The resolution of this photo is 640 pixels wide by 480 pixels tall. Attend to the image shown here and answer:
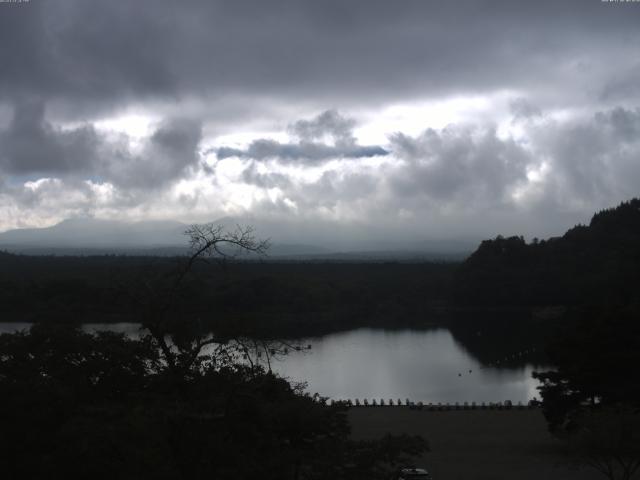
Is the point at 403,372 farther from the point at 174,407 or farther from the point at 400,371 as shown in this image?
the point at 174,407

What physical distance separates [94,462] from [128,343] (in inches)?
48.4

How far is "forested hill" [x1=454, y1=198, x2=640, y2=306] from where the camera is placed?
39656 mm

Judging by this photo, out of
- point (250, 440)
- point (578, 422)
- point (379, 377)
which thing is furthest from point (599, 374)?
point (379, 377)

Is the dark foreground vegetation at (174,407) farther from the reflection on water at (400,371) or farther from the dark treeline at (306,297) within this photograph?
the dark treeline at (306,297)

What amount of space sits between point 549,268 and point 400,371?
951 inches

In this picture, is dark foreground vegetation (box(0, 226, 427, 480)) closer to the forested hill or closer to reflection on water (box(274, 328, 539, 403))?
reflection on water (box(274, 328, 539, 403))

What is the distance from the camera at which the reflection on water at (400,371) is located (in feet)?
64.2

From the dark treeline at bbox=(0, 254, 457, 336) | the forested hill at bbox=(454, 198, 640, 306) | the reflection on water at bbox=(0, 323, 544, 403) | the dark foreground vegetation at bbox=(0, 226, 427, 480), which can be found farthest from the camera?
the forested hill at bbox=(454, 198, 640, 306)

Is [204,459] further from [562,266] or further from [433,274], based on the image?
[433,274]

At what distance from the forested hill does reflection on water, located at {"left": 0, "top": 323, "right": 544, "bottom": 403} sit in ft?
39.4

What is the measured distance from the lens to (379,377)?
2234 cm

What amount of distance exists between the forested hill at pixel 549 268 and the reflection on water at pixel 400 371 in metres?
12.0

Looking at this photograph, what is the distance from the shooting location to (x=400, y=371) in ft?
76.4

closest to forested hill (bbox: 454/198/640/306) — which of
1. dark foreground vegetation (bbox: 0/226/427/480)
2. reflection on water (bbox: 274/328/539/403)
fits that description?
reflection on water (bbox: 274/328/539/403)
